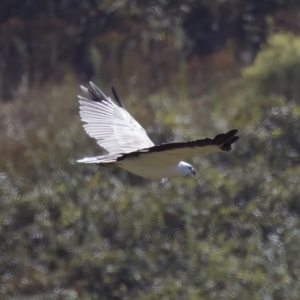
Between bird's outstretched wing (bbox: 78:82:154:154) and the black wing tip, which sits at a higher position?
bird's outstretched wing (bbox: 78:82:154:154)

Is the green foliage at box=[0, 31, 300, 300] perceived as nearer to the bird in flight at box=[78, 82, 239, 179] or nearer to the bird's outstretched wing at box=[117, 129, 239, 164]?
the bird in flight at box=[78, 82, 239, 179]

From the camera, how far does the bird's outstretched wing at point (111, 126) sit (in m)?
5.98

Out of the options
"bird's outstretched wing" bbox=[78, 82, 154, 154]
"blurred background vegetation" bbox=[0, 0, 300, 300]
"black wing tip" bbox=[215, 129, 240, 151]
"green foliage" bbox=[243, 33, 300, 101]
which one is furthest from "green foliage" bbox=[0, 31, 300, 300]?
"black wing tip" bbox=[215, 129, 240, 151]

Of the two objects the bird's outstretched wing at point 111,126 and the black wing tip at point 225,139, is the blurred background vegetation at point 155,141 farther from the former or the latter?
the black wing tip at point 225,139

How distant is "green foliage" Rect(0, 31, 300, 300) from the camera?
904cm

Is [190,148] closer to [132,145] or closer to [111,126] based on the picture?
[132,145]

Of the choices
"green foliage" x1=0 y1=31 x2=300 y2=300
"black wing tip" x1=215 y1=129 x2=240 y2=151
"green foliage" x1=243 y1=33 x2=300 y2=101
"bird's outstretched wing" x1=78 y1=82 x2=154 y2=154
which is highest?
"green foliage" x1=243 y1=33 x2=300 y2=101

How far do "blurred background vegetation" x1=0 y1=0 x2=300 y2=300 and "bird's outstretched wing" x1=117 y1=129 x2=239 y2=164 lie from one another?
4084 millimetres

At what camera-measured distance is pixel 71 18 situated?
1312 cm

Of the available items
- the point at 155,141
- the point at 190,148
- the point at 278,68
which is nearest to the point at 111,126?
the point at 190,148

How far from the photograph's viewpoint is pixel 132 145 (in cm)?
593

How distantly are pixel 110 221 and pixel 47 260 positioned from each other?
2.85 ft

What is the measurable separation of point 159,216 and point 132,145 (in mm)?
3721

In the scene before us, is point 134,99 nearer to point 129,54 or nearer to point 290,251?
point 129,54
